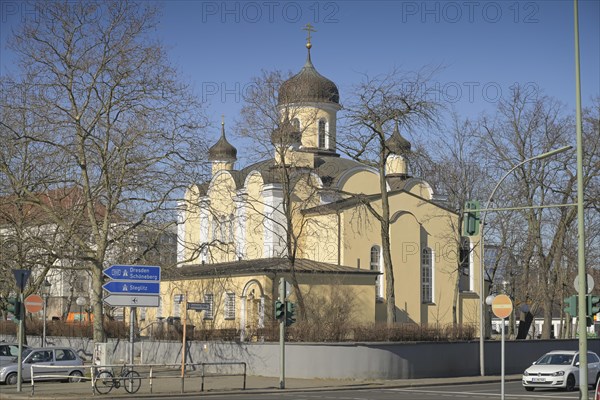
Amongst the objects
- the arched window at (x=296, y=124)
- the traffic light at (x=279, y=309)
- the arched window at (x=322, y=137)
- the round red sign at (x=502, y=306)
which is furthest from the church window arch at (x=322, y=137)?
the round red sign at (x=502, y=306)

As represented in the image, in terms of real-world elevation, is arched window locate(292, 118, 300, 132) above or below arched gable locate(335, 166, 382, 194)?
above

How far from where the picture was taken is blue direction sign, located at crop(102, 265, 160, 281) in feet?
94.5

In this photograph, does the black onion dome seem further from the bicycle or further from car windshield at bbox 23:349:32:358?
the bicycle

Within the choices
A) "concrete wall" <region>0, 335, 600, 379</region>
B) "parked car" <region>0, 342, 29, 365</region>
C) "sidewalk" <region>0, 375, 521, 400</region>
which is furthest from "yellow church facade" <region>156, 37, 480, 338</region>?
"parked car" <region>0, 342, 29, 365</region>

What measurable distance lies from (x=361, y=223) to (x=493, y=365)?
1701cm

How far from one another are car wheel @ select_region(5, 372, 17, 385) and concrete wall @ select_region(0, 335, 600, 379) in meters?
3.15

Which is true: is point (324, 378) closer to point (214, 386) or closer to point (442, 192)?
point (214, 386)

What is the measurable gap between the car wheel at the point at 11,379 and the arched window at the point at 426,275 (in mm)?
32248

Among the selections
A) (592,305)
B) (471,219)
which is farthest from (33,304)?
(592,305)

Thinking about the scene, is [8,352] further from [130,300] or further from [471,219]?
[471,219]

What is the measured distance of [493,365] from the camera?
41438 millimetres

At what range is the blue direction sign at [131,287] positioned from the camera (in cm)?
2875

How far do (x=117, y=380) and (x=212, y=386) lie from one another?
4096 millimetres

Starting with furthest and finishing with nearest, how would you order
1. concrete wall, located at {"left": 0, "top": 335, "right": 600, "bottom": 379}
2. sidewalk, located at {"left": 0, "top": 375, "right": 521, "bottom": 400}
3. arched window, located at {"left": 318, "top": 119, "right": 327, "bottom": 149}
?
arched window, located at {"left": 318, "top": 119, "right": 327, "bottom": 149}, concrete wall, located at {"left": 0, "top": 335, "right": 600, "bottom": 379}, sidewalk, located at {"left": 0, "top": 375, "right": 521, "bottom": 400}
